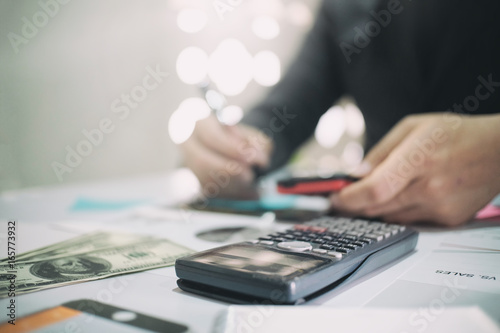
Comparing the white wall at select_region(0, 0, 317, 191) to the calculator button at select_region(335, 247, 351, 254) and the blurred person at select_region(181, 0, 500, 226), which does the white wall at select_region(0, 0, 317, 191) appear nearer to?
the blurred person at select_region(181, 0, 500, 226)

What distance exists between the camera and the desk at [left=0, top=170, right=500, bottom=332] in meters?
0.27

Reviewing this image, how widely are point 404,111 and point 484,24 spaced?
0.25 meters

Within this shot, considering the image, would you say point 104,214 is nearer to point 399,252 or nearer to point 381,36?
point 399,252

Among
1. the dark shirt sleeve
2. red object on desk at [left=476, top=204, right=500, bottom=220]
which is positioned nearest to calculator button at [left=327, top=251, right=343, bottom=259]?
red object on desk at [left=476, top=204, right=500, bottom=220]

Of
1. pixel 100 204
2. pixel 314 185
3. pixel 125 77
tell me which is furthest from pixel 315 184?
pixel 125 77

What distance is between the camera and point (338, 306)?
0.27 m

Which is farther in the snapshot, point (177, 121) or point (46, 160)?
point (177, 121)

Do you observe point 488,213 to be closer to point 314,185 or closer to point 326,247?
point 314,185

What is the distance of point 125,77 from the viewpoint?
1.63 m

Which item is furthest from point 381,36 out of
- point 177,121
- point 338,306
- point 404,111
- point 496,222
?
point 177,121

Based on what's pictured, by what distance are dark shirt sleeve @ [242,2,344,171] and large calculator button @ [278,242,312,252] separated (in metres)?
0.58

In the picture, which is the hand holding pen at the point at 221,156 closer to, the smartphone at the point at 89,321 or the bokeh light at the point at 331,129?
the smartphone at the point at 89,321

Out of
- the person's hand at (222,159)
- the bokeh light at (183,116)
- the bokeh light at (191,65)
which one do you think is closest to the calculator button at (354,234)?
the person's hand at (222,159)

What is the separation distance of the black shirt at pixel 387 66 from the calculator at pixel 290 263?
0.57 metres
